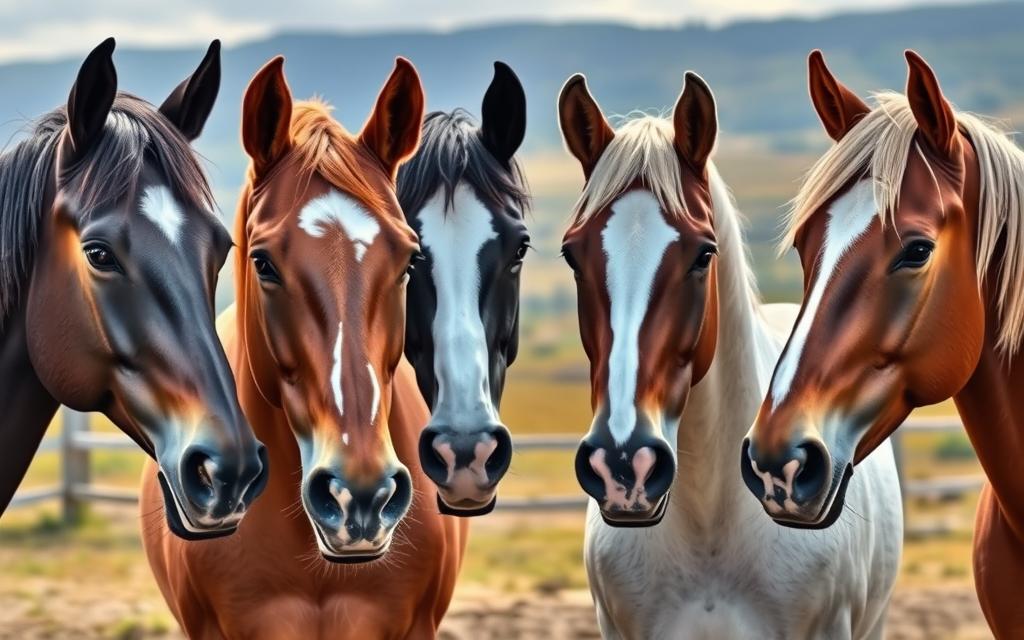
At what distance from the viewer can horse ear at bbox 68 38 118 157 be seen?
3543mm

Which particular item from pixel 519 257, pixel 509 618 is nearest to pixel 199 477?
pixel 519 257

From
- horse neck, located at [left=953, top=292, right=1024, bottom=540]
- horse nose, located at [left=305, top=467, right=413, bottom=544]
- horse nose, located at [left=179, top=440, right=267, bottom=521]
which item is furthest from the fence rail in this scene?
horse nose, located at [left=179, top=440, right=267, bottom=521]

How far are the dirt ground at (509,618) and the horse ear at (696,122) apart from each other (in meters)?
4.49

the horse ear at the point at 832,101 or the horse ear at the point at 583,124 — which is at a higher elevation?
the horse ear at the point at 832,101

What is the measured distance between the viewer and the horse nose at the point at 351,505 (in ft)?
11.3

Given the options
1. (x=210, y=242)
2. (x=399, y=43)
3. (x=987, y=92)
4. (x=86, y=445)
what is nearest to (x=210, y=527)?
(x=210, y=242)

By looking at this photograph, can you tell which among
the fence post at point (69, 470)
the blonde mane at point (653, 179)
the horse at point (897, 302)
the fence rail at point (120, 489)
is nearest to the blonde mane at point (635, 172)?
the blonde mane at point (653, 179)

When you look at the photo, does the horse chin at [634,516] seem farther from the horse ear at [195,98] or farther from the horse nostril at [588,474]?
the horse ear at [195,98]

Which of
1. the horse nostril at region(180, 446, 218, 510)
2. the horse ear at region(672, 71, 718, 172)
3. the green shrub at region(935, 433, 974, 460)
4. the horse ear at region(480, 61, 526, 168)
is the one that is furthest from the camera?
the green shrub at region(935, 433, 974, 460)

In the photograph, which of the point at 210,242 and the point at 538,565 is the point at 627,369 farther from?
the point at 538,565

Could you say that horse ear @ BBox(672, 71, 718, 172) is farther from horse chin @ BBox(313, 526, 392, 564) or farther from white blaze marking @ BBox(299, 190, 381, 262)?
horse chin @ BBox(313, 526, 392, 564)

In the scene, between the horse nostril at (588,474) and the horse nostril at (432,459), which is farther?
the horse nostril at (432,459)

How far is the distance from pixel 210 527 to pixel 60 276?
847mm

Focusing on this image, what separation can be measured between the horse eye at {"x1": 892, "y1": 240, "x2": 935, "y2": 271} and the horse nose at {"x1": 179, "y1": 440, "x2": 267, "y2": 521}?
6.34 feet
